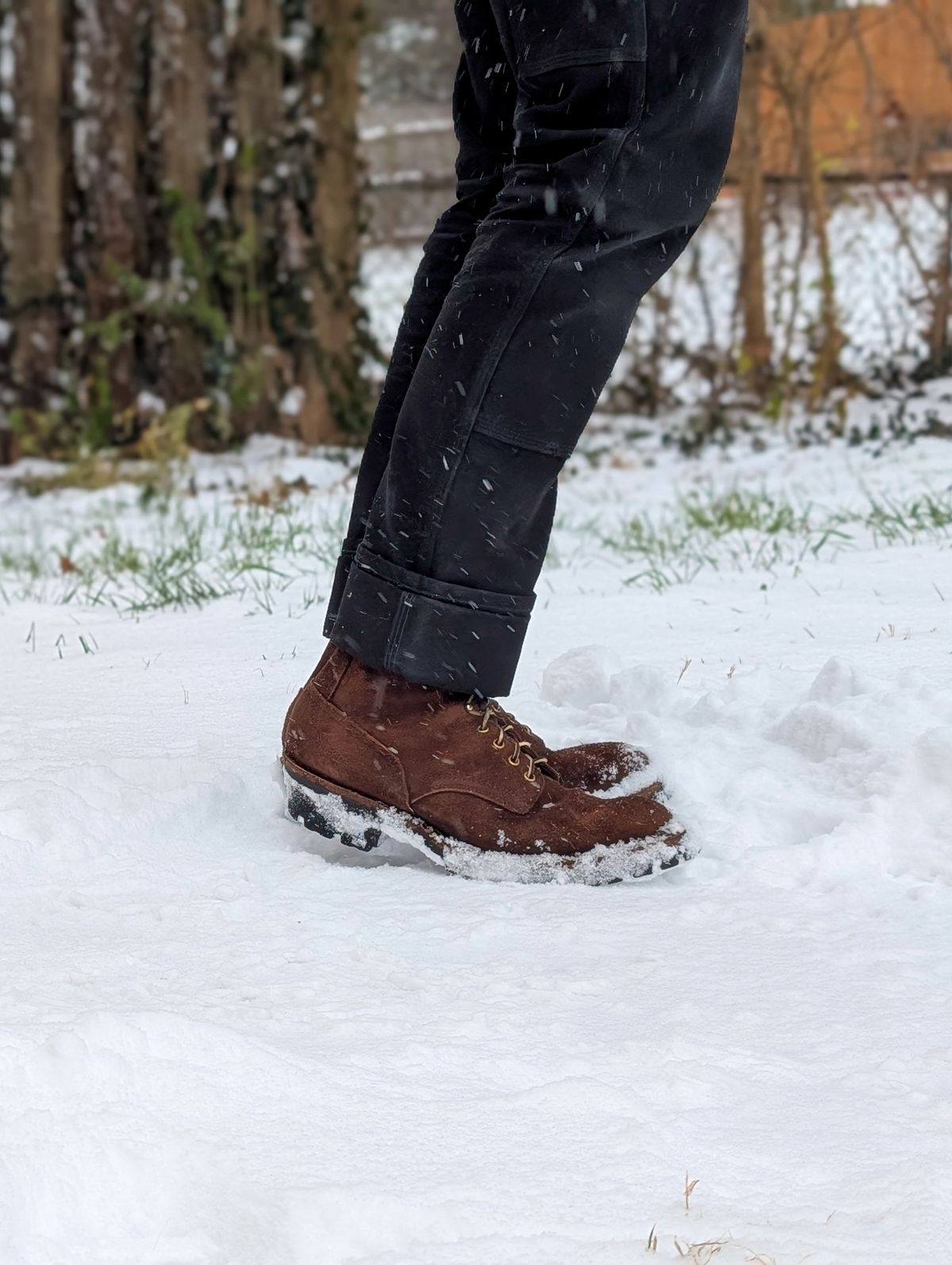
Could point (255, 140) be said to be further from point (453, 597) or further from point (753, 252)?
point (453, 597)

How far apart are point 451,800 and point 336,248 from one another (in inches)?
207

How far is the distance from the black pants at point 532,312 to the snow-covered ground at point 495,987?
0.98 feet

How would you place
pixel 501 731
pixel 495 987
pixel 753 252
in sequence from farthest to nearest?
1. pixel 753 252
2. pixel 501 731
3. pixel 495 987

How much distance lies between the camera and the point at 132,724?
194cm

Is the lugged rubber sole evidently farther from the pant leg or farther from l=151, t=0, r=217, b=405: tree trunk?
l=151, t=0, r=217, b=405: tree trunk

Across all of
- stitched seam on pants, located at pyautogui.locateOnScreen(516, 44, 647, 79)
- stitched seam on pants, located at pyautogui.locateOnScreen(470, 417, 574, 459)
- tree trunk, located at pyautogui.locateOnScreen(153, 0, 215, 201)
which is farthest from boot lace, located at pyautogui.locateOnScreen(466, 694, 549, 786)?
tree trunk, located at pyautogui.locateOnScreen(153, 0, 215, 201)

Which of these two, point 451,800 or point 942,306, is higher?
point 942,306

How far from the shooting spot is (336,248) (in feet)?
21.0

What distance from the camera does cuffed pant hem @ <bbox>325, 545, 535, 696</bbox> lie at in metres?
1.48

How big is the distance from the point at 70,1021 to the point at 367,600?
58 centimetres

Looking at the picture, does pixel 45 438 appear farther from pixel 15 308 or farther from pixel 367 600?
pixel 367 600

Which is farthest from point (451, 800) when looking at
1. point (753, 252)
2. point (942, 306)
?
point (753, 252)

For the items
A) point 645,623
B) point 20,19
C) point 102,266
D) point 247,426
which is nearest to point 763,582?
point 645,623

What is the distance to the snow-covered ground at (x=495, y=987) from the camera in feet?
3.00
